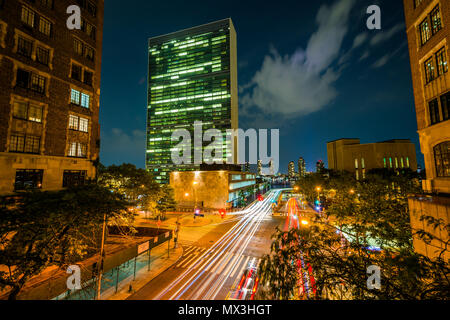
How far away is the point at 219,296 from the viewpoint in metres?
14.9

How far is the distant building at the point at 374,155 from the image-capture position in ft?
371

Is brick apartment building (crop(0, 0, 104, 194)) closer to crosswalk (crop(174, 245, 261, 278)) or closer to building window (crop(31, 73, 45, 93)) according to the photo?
building window (crop(31, 73, 45, 93))

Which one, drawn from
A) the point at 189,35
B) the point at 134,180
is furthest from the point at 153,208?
the point at 189,35

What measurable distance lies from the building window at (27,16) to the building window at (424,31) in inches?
1474

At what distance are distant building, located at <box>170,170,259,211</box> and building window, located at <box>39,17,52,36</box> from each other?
4003cm

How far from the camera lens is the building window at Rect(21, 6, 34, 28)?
1922cm

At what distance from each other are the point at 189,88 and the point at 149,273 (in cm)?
14109

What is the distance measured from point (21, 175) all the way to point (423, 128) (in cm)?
3668

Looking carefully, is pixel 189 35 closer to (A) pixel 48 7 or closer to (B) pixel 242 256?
(A) pixel 48 7

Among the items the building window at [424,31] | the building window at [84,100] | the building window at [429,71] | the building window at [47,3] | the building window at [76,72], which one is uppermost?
the building window at [47,3]

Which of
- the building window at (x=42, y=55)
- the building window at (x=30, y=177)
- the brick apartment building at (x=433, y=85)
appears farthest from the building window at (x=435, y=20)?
the building window at (x=30, y=177)

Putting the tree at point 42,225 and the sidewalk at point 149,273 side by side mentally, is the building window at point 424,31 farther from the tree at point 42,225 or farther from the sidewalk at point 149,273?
the sidewalk at point 149,273

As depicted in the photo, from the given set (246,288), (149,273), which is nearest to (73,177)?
(149,273)

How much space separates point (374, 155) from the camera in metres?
119
